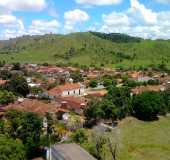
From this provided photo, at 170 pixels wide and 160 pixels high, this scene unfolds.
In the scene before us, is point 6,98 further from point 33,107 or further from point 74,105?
point 74,105

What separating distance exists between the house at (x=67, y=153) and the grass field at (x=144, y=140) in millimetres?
6570

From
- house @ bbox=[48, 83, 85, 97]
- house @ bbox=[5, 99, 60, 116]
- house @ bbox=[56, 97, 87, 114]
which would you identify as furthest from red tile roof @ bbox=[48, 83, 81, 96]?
house @ bbox=[5, 99, 60, 116]

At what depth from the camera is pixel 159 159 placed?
4612 centimetres

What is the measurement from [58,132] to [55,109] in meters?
19.1

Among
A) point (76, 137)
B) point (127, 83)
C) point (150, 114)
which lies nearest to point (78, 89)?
point (127, 83)

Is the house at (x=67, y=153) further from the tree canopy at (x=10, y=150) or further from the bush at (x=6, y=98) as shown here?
the bush at (x=6, y=98)

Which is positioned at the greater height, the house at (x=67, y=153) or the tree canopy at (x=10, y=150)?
the tree canopy at (x=10, y=150)

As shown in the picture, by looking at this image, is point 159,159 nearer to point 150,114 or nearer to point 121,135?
point 121,135

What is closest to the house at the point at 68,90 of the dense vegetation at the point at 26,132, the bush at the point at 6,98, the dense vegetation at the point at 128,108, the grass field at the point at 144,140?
the bush at the point at 6,98

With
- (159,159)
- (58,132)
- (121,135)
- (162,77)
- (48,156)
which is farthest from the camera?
(162,77)

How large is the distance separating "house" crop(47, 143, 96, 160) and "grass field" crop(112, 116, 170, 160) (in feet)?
21.6

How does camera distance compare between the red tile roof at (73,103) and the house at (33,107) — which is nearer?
the house at (33,107)

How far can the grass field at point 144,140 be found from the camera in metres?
47.4

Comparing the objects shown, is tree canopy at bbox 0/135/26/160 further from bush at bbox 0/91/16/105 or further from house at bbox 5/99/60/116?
bush at bbox 0/91/16/105
